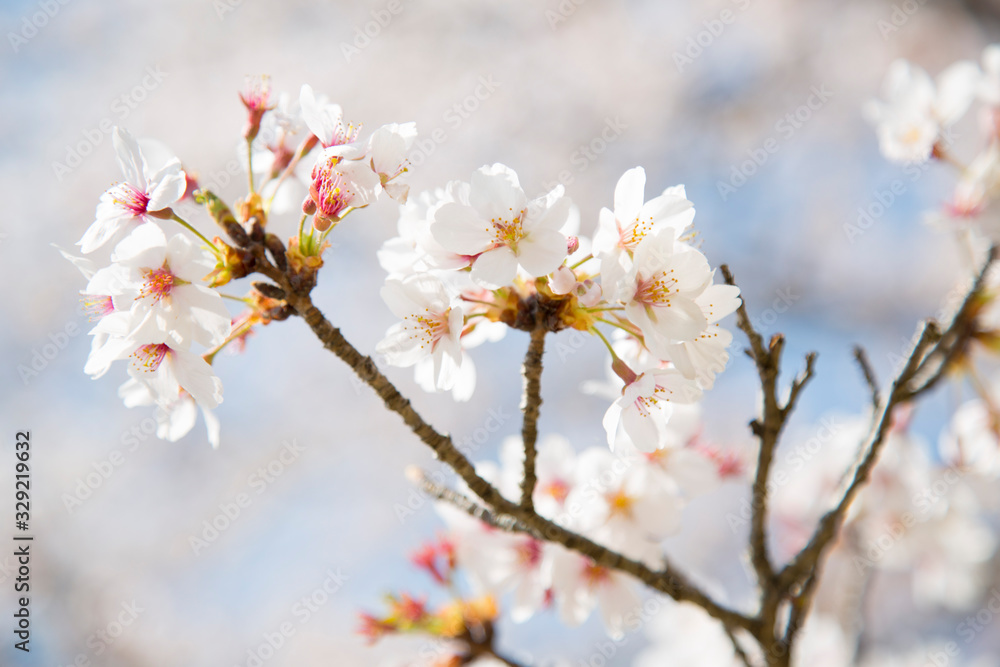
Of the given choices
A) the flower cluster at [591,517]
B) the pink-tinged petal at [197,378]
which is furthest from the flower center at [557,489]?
the pink-tinged petal at [197,378]

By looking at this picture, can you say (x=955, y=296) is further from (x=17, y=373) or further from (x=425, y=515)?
(x=17, y=373)

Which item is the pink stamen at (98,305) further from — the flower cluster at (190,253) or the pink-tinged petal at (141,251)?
the pink-tinged petal at (141,251)

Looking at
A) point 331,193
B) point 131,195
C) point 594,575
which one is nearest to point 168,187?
point 131,195

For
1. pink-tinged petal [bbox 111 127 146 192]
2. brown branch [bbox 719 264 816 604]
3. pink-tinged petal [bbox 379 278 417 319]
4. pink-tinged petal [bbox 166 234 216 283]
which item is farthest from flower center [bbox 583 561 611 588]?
pink-tinged petal [bbox 111 127 146 192]

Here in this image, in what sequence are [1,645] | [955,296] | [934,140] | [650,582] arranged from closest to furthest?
1. [650,582]
2. [955,296]
3. [934,140]
4. [1,645]

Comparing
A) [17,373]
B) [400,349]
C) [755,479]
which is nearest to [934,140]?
[755,479]

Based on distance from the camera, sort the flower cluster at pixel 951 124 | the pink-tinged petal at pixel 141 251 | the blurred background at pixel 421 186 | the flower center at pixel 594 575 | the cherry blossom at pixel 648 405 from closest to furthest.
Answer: the pink-tinged petal at pixel 141 251 < the cherry blossom at pixel 648 405 < the flower center at pixel 594 575 < the flower cluster at pixel 951 124 < the blurred background at pixel 421 186

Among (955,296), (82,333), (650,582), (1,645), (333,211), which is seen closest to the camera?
(333,211)

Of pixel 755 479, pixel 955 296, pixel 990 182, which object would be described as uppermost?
pixel 990 182
